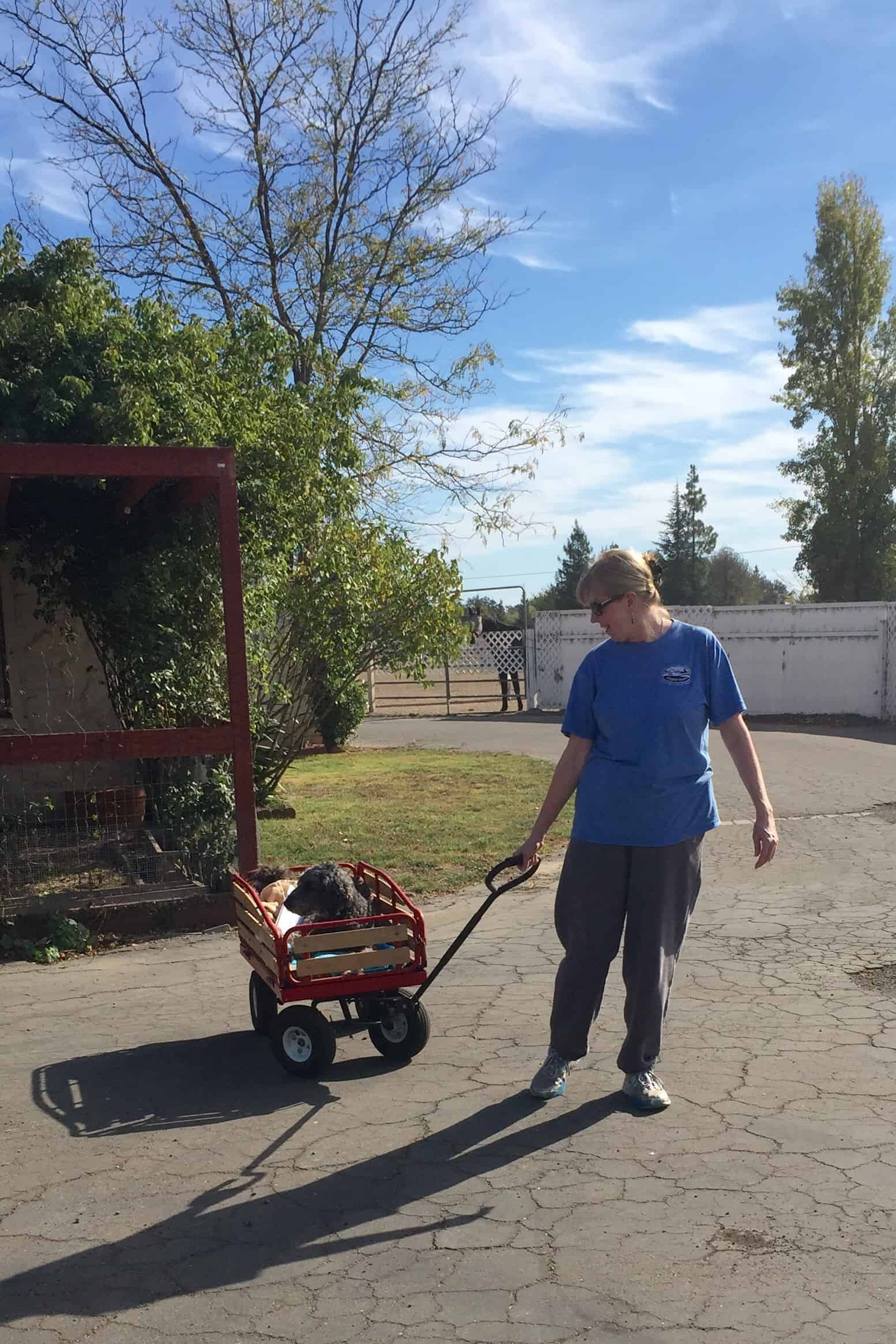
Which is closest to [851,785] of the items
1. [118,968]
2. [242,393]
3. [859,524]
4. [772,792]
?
[772,792]

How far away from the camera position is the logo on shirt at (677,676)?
3.98m

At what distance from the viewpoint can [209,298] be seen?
1557 centimetres

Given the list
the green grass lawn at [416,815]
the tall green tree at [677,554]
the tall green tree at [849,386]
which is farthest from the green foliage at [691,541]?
the green grass lawn at [416,815]

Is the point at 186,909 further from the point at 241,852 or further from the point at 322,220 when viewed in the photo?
the point at 322,220

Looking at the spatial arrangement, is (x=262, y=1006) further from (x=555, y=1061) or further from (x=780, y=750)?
(x=780, y=750)

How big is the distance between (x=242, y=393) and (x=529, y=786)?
5448 mm

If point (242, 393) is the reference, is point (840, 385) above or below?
above

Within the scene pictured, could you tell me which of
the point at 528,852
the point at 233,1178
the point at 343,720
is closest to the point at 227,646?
the point at 528,852

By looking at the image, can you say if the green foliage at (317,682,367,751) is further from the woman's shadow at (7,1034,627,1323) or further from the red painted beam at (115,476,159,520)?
the woman's shadow at (7,1034,627,1323)

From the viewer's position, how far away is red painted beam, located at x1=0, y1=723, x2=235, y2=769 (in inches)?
255

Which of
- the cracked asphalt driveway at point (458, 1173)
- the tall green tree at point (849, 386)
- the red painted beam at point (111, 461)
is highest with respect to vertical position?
the tall green tree at point (849, 386)

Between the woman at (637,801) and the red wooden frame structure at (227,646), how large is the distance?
3130 millimetres

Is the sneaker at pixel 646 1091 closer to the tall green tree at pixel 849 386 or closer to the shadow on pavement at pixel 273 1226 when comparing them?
the shadow on pavement at pixel 273 1226

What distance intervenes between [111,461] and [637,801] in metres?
3.93
